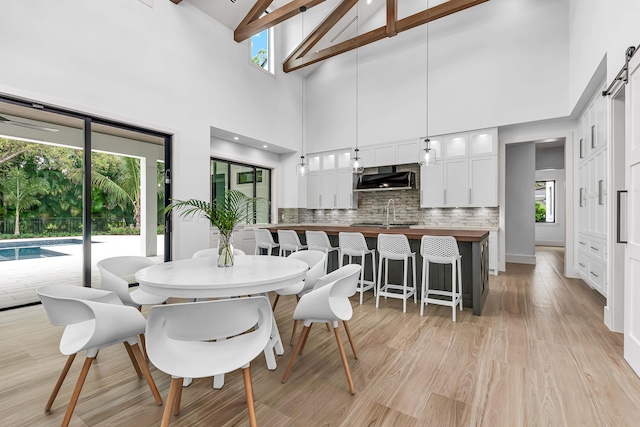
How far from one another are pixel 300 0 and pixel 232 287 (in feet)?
15.3

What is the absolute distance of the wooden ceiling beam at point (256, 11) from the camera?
483 centimetres

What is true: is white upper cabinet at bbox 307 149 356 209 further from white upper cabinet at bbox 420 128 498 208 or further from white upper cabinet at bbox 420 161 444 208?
white upper cabinet at bbox 420 128 498 208

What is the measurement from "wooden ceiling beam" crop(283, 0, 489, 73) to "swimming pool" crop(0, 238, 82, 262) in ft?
17.3

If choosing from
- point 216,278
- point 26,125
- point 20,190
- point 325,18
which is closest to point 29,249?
point 20,190

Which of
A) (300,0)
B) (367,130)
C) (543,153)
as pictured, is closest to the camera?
(300,0)

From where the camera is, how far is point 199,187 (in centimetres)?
502

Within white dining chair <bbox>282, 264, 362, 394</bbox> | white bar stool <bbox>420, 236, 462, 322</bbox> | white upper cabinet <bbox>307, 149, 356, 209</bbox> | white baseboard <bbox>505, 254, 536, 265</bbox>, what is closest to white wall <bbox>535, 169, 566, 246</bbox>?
white baseboard <bbox>505, 254, 536, 265</bbox>

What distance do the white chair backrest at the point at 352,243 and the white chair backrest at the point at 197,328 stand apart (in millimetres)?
2396

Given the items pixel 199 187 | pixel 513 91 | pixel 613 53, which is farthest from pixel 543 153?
pixel 199 187

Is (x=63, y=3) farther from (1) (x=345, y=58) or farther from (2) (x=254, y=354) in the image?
(1) (x=345, y=58)

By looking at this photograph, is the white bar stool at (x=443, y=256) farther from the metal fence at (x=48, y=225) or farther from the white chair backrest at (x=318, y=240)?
the metal fence at (x=48, y=225)

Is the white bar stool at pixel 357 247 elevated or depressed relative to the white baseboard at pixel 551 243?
elevated

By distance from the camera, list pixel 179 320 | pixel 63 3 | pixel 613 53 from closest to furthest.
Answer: pixel 179 320
pixel 613 53
pixel 63 3

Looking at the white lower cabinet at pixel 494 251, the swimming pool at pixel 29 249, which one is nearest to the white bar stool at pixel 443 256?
the white lower cabinet at pixel 494 251
